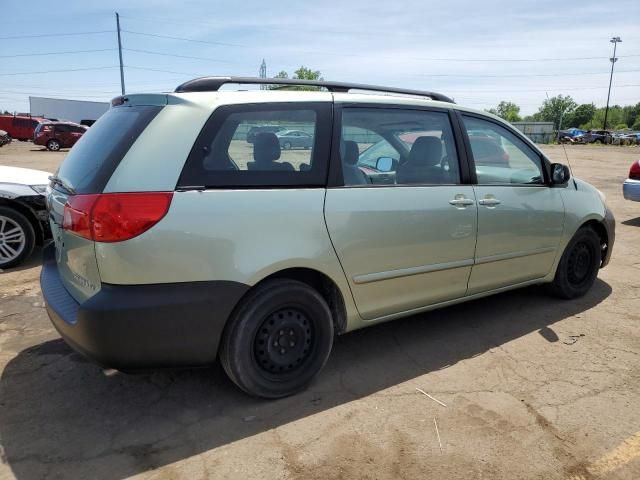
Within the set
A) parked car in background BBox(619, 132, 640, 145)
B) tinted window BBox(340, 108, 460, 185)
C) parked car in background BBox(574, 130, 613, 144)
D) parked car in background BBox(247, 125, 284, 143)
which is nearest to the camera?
parked car in background BBox(247, 125, 284, 143)

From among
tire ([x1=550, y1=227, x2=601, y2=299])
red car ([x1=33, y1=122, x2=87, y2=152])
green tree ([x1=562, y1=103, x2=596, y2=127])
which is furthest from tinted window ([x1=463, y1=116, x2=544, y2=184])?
green tree ([x1=562, y1=103, x2=596, y2=127])

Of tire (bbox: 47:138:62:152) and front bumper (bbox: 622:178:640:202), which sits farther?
tire (bbox: 47:138:62:152)

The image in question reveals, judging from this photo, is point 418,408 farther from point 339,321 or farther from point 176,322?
point 176,322

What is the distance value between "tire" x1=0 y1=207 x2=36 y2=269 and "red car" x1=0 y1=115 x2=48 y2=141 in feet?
118

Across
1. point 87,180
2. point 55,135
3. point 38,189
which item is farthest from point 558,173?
point 55,135

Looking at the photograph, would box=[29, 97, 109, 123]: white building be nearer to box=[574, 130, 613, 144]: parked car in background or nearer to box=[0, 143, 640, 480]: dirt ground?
box=[574, 130, 613, 144]: parked car in background

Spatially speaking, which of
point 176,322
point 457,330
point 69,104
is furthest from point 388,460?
point 69,104

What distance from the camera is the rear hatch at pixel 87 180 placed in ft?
8.15

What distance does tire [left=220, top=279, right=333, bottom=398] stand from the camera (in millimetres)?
2736

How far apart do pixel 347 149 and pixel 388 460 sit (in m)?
1.79

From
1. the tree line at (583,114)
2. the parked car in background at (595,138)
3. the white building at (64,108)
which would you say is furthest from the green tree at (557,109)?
the white building at (64,108)

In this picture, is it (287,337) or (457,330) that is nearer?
(287,337)

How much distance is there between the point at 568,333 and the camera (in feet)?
13.1

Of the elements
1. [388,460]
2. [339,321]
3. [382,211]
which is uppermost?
[382,211]
